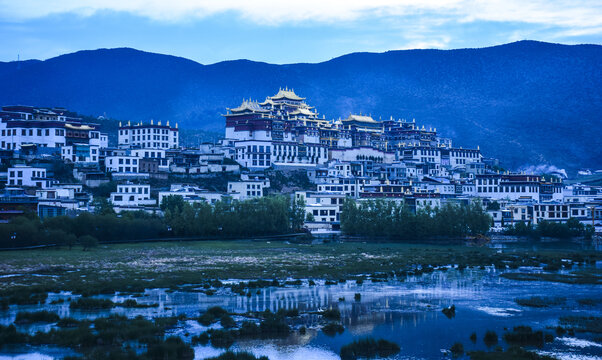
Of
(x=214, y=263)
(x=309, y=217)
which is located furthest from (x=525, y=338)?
(x=309, y=217)

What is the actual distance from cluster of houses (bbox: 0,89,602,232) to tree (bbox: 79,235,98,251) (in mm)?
10113

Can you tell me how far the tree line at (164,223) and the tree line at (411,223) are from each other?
7.57 m

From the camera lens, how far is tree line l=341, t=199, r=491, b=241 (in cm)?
9244

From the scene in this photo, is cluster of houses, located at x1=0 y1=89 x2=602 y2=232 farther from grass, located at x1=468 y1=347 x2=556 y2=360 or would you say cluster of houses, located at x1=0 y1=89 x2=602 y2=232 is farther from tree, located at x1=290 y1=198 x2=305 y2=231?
grass, located at x1=468 y1=347 x2=556 y2=360

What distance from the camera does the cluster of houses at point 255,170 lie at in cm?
9750

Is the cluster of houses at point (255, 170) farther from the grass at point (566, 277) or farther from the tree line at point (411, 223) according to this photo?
the grass at point (566, 277)

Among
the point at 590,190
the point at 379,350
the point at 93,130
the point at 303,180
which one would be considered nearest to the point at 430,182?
the point at 303,180

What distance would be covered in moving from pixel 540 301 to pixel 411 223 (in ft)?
164

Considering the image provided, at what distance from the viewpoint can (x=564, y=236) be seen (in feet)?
314

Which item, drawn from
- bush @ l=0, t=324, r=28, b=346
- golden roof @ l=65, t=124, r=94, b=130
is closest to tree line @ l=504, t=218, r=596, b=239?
golden roof @ l=65, t=124, r=94, b=130

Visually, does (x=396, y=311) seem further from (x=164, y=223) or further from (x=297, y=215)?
(x=297, y=215)

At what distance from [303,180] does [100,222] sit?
164ft

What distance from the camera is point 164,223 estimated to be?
282ft

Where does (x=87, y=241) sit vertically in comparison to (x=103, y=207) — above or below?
below
